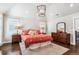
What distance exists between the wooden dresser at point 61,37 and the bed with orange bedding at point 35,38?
94mm

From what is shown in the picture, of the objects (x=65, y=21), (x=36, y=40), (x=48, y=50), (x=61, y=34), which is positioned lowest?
(x=48, y=50)

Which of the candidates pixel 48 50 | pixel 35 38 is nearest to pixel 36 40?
pixel 35 38

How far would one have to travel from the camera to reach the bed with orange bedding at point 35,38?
1962 millimetres

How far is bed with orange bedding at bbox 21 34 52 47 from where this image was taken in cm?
196

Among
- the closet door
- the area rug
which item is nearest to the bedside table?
the closet door

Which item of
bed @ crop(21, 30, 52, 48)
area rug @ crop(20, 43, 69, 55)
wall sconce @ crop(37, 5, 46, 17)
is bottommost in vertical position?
area rug @ crop(20, 43, 69, 55)

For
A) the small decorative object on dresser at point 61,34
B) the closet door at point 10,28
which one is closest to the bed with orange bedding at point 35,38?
the small decorative object on dresser at point 61,34

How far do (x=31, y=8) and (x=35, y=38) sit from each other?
1.87ft

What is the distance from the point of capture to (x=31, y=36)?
199 cm

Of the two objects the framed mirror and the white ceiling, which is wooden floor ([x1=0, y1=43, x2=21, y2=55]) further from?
the framed mirror

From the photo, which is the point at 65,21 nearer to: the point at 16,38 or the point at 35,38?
the point at 35,38

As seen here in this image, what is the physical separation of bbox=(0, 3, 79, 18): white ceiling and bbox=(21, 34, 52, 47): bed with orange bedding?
1.34ft

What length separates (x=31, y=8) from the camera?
206cm
